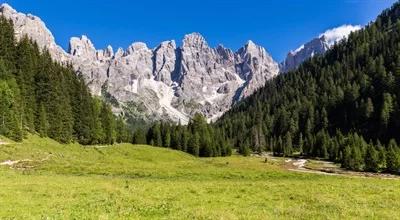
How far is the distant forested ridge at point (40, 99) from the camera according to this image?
290ft

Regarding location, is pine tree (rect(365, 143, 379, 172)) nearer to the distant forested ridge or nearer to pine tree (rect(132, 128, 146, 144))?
the distant forested ridge

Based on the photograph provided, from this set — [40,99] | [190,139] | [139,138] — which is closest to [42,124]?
[40,99]

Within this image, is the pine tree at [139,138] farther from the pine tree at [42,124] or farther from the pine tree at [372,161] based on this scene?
the pine tree at [372,161]

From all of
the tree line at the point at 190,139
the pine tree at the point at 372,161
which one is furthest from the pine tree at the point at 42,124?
the pine tree at the point at 372,161

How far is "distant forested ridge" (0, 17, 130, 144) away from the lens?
88456 mm

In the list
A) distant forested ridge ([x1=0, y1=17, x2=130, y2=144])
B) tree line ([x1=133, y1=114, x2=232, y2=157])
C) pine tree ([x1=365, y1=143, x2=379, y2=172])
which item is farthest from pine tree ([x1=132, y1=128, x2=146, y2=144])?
pine tree ([x1=365, y1=143, x2=379, y2=172])

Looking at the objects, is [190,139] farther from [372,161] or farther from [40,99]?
[372,161]

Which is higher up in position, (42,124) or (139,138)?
(139,138)

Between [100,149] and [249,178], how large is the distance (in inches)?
2266

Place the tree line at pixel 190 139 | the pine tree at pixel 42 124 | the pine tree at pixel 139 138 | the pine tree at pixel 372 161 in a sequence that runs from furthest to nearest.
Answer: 1. the pine tree at pixel 139 138
2. the tree line at pixel 190 139
3. the pine tree at pixel 372 161
4. the pine tree at pixel 42 124

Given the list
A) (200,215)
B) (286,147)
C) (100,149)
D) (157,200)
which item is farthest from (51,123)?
(286,147)

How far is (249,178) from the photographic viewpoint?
2334 inches

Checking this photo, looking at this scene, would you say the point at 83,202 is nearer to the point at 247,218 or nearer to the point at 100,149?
the point at 247,218

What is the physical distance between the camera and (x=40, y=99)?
354ft
